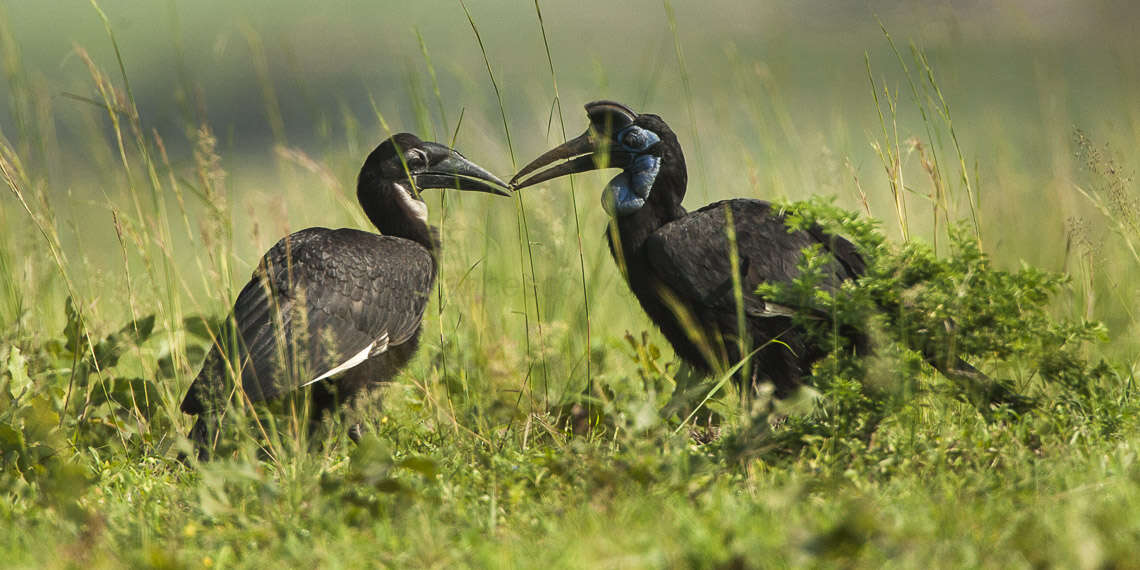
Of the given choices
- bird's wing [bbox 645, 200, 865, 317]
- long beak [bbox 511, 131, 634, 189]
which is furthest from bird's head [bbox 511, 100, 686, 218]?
bird's wing [bbox 645, 200, 865, 317]

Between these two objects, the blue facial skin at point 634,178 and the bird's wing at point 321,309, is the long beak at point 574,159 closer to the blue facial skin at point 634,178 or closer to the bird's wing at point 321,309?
the blue facial skin at point 634,178

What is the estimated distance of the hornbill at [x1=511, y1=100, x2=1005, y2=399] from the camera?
3.83 metres

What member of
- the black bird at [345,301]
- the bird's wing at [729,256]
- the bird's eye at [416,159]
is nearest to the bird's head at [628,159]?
the bird's wing at [729,256]

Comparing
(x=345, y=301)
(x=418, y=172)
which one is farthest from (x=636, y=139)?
(x=345, y=301)

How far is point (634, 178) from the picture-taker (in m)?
4.23

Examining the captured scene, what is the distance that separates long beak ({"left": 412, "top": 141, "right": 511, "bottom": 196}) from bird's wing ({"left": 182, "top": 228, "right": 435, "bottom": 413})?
1.04 ft

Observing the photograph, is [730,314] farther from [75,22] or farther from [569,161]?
[75,22]

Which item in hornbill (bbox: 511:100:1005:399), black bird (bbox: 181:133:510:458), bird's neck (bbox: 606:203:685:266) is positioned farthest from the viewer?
bird's neck (bbox: 606:203:685:266)

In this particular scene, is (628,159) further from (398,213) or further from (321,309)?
(321,309)

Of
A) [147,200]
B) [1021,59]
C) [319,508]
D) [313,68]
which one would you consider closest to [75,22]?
[313,68]

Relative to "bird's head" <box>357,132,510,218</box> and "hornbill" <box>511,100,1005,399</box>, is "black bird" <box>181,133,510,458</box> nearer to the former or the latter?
"bird's head" <box>357,132,510,218</box>

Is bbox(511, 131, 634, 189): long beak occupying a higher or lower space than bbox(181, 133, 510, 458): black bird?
higher

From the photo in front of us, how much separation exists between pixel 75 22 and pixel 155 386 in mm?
25332

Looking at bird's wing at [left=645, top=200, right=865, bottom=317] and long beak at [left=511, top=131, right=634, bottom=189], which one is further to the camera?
long beak at [left=511, top=131, right=634, bottom=189]
